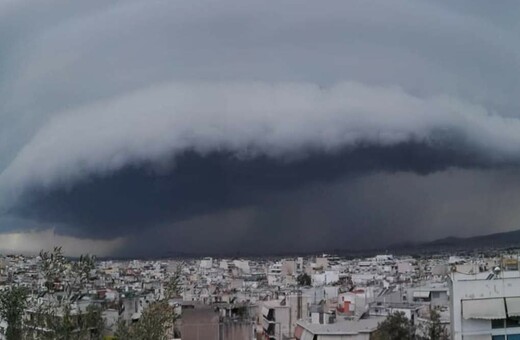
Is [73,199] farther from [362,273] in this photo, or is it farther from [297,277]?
[362,273]

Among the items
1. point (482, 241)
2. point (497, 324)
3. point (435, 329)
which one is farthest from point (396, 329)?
point (482, 241)

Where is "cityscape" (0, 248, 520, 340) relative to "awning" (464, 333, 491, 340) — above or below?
above

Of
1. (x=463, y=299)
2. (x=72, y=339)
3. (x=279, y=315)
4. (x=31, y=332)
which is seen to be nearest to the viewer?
(x=72, y=339)

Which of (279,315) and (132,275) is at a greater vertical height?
(132,275)

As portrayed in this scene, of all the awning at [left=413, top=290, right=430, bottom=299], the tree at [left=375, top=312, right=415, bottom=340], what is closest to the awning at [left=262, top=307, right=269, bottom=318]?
the tree at [left=375, top=312, right=415, bottom=340]

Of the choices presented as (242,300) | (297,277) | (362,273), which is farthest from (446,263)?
(242,300)

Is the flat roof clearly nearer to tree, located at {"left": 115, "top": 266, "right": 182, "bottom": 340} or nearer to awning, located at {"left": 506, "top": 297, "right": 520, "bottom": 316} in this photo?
awning, located at {"left": 506, "top": 297, "right": 520, "bottom": 316}

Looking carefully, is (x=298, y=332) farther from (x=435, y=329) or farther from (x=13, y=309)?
(x=13, y=309)
